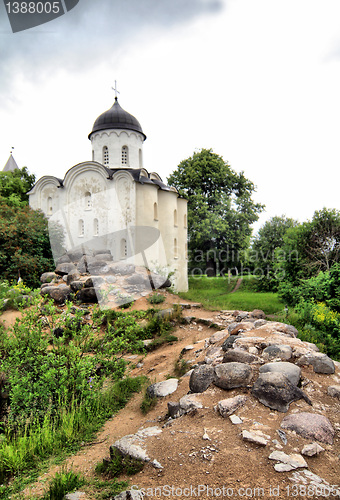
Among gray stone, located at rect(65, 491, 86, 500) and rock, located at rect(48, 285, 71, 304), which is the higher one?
rock, located at rect(48, 285, 71, 304)

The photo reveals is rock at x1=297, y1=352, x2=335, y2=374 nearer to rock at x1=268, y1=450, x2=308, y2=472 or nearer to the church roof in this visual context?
rock at x1=268, y1=450, x2=308, y2=472

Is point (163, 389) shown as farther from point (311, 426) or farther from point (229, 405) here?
point (311, 426)

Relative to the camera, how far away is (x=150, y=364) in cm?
747

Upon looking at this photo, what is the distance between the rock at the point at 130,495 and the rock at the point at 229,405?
136 centimetres

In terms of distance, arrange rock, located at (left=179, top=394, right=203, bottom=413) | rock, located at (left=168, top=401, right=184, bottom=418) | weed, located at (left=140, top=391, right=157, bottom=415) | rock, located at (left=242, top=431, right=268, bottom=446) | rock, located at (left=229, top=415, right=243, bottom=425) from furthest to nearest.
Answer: weed, located at (left=140, top=391, right=157, bottom=415)
rock, located at (left=168, top=401, right=184, bottom=418)
rock, located at (left=179, top=394, right=203, bottom=413)
rock, located at (left=229, top=415, right=243, bottom=425)
rock, located at (left=242, top=431, right=268, bottom=446)

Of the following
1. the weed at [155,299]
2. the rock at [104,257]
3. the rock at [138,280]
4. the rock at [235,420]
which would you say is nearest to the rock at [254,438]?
the rock at [235,420]

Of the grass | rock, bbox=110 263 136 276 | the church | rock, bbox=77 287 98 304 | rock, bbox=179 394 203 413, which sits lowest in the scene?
the grass

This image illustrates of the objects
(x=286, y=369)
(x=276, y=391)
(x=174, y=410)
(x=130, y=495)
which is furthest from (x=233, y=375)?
(x=130, y=495)

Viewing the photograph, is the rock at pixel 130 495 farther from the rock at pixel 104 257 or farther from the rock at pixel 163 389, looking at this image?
the rock at pixel 104 257

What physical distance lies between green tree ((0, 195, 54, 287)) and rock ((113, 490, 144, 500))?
14.2 meters

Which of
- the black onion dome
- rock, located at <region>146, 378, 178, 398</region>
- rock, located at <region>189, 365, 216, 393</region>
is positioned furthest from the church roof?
rock, located at <region>189, 365, 216, 393</region>

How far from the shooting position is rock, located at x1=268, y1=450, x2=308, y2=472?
9.62 feet

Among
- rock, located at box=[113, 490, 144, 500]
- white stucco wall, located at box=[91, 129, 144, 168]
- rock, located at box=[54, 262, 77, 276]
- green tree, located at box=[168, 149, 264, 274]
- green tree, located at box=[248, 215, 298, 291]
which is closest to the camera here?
rock, located at box=[113, 490, 144, 500]

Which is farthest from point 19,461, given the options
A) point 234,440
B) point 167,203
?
point 167,203
